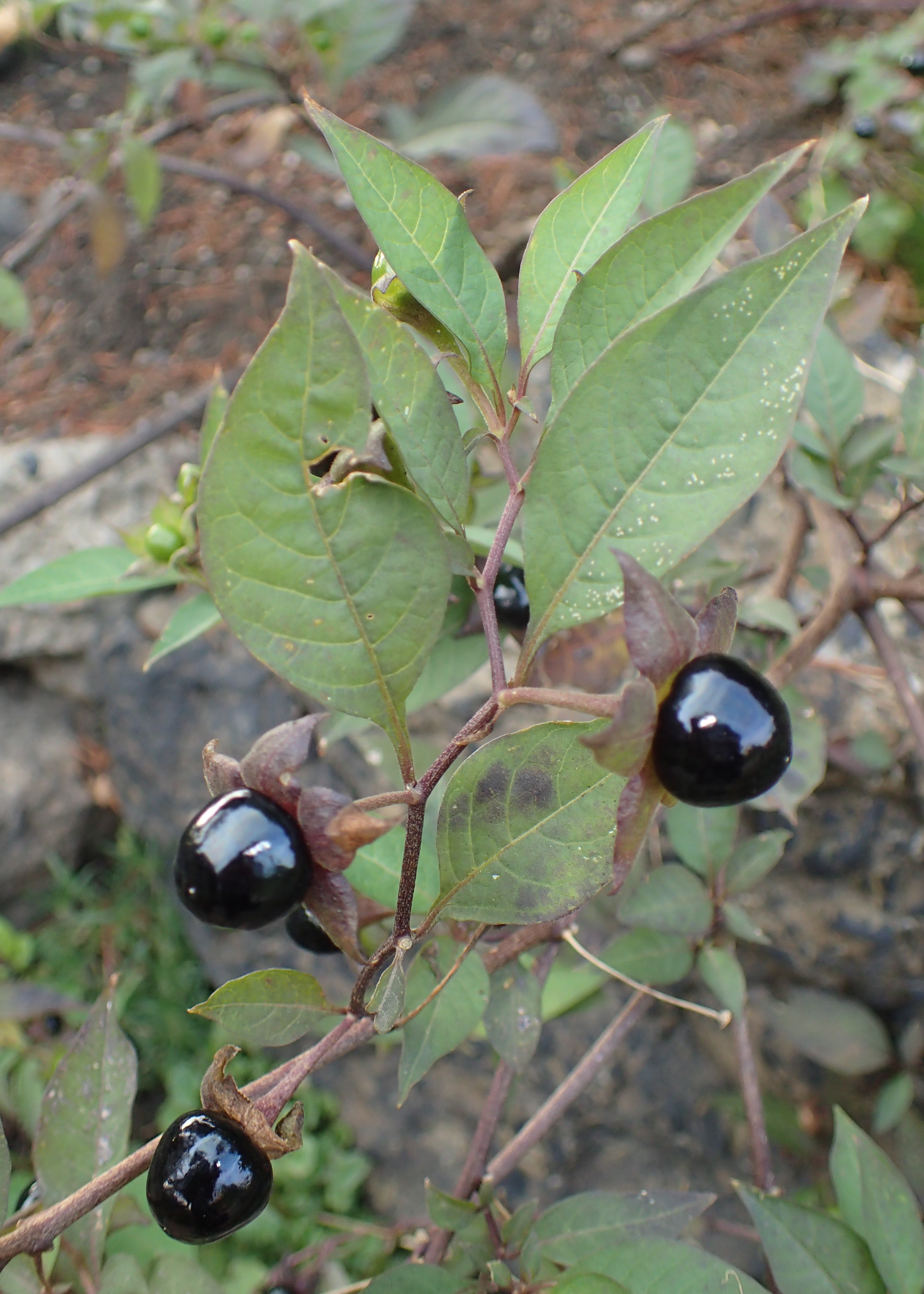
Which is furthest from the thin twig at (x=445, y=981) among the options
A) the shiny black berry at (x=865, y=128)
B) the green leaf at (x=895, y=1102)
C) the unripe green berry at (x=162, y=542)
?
the shiny black berry at (x=865, y=128)

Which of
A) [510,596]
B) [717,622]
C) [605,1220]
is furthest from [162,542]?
[605,1220]

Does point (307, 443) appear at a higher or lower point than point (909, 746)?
higher

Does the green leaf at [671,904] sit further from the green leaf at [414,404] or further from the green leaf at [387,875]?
the green leaf at [414,404]

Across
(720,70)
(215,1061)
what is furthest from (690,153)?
(720,70)

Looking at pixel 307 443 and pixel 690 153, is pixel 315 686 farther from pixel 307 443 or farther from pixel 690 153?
pixel 690 153

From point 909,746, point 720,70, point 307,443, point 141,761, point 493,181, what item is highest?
point 307,443

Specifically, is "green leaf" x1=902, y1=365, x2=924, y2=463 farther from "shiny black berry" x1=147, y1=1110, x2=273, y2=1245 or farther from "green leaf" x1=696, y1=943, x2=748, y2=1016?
"shiny black berry" x1=147, y1=1110, x2=273, y2=1245
